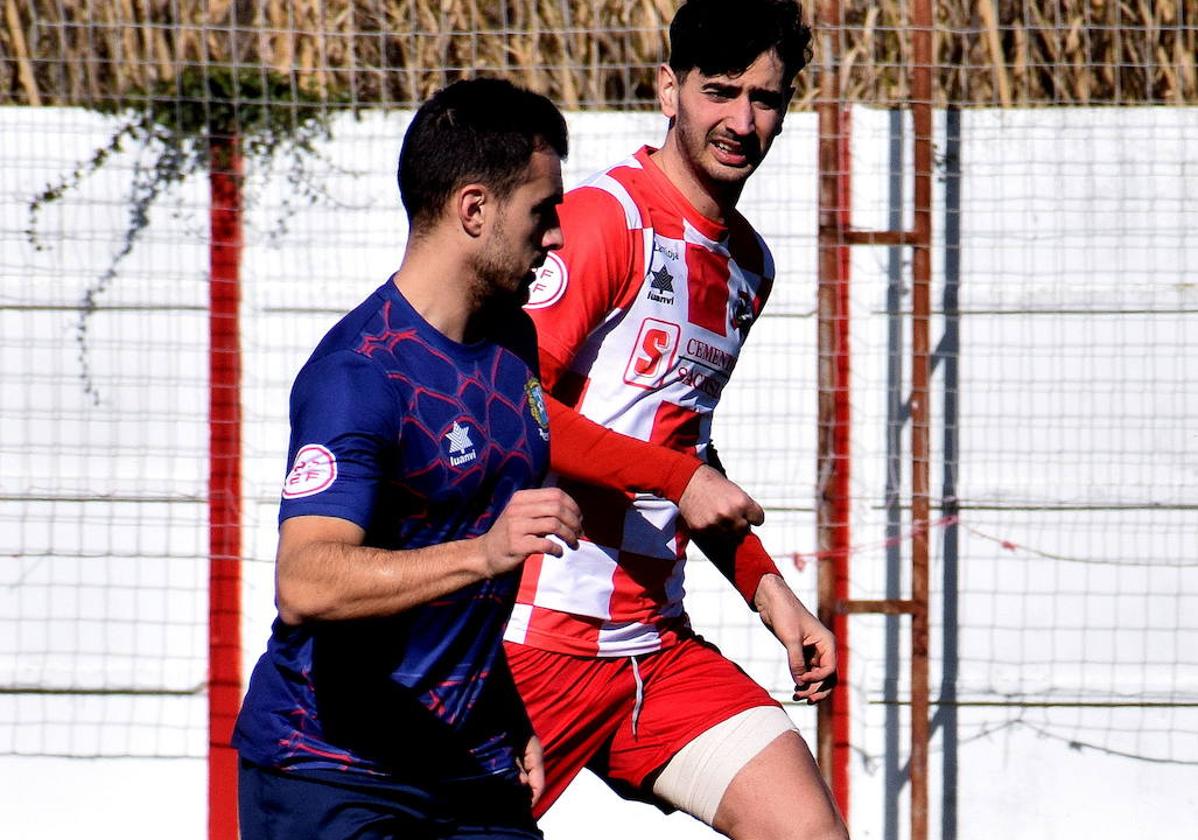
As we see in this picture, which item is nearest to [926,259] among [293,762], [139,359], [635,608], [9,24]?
[635,608]

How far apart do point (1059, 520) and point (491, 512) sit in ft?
9.76

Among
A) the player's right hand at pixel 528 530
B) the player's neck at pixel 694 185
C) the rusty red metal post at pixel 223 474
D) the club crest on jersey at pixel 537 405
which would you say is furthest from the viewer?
the rusty red metal post at pixel 223 474

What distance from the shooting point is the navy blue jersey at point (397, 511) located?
2236mm

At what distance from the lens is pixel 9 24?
5.62 meters

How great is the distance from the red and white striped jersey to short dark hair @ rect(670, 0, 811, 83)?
0.84ft

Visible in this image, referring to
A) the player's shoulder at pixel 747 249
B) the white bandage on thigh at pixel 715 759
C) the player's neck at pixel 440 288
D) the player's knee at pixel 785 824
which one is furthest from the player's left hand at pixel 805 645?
the player's neck at pixel 440 288

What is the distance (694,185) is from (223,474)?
2239mm

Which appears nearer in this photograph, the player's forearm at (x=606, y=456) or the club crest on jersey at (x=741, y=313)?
the player's forearm at (x=606, y=456)

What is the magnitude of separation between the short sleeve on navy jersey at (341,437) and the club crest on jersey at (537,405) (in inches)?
13.7

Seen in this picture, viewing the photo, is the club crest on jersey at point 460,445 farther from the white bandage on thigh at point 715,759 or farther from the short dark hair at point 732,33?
the short dark hair at point 732,33

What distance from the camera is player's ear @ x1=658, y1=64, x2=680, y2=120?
11.1 ft

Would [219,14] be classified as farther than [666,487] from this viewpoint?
Yes

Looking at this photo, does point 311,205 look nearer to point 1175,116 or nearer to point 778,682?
point 778,682

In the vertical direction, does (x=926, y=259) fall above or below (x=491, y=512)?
above
